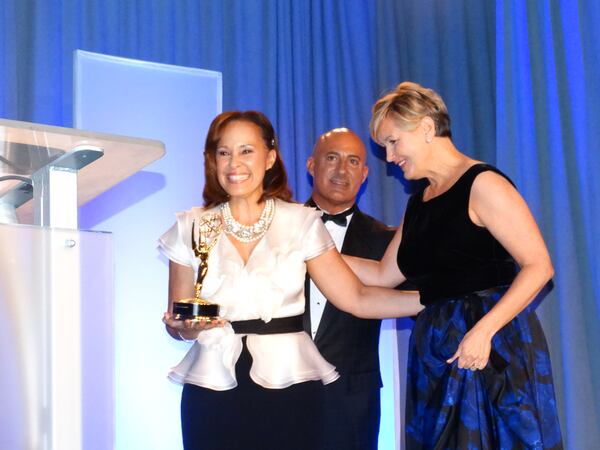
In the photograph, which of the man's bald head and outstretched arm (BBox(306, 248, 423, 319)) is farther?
the man's bald head

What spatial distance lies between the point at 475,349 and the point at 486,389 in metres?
0.20

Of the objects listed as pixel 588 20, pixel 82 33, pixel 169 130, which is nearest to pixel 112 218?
pixel 169 130

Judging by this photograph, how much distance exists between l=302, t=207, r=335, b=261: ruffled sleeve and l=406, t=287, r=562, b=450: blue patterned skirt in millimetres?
441

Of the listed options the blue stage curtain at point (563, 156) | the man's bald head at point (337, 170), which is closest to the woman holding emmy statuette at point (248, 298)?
the man's bald head at point (337, 170)

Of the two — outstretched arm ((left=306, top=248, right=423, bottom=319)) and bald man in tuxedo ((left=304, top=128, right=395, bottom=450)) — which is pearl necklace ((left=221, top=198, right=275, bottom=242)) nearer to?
outstretched arm ((left=306, top=248, right=423, bottom=319))

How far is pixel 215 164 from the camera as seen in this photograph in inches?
104

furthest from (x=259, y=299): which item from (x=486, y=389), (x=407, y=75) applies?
(x=407, y=75)

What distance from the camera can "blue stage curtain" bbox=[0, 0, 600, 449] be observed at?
141 inches

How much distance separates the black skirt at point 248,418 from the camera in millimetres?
2346

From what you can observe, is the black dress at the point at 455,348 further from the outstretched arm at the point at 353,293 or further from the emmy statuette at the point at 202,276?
the emmy statuette at the point at 202,276

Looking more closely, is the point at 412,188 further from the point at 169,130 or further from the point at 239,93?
the point at 169,130

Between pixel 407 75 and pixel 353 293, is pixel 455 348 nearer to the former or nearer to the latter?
pixel 353 293

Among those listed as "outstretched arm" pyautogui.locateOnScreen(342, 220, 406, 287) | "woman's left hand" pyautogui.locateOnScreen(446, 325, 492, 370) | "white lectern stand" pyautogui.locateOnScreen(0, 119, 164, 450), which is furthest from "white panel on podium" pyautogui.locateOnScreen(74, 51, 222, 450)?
"white lectern stand" pyautogui.locateOnScreen(0, 119, 164, 450)

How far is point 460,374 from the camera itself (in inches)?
97.0
